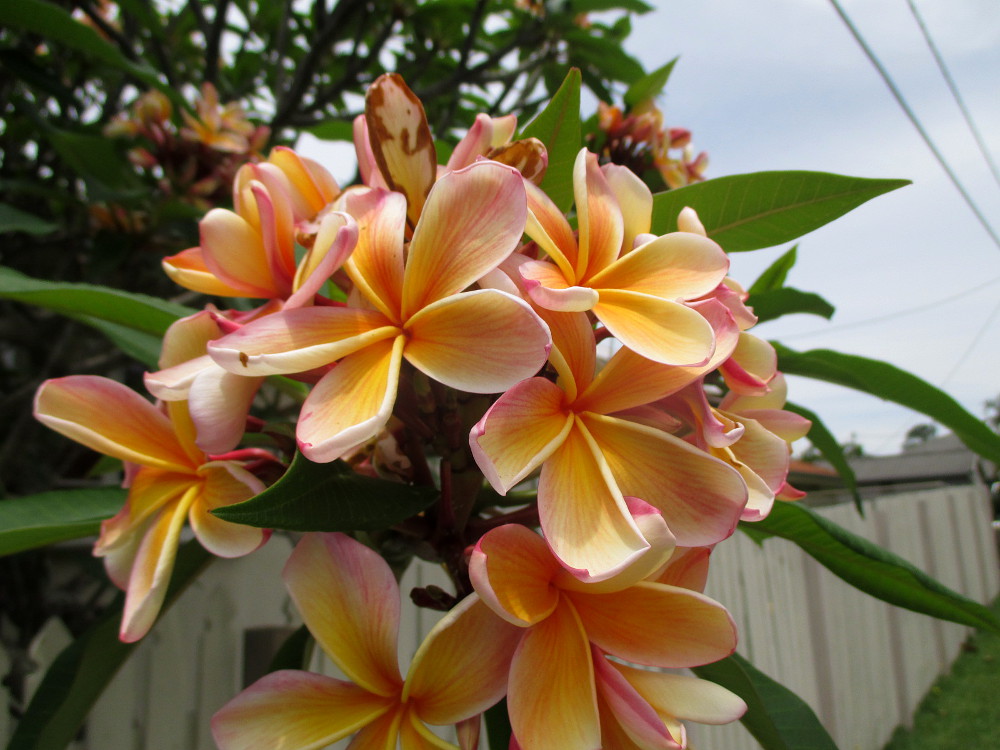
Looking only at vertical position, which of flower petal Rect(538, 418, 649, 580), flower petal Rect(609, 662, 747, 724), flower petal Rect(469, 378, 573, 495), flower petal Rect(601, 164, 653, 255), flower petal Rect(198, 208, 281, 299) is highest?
flower petal Rect(601, 164, 653, 255)

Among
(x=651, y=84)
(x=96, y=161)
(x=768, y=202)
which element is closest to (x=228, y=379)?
(x=768, y=202)

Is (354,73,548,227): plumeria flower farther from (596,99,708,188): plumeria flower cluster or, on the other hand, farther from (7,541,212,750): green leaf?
(596,99,708,188): plumeria flower cluster

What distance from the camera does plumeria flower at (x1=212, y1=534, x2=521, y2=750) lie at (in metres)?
0.42

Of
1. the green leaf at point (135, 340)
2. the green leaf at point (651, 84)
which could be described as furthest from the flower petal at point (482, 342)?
the green leaf at point (651, 84)

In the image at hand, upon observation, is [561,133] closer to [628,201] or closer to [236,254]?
[628,201]

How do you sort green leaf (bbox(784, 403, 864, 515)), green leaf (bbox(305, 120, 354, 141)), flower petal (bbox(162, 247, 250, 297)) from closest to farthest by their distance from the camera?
flower petal (bbox(162, 247, 250, 297))
green leaf (bbox(784, 403, 864, 515))
green leaf (bbox(305, 120, 354, 141))

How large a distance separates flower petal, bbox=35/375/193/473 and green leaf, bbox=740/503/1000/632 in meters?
0.48

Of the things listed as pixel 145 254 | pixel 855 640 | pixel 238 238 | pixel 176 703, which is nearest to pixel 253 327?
pixel 238 238

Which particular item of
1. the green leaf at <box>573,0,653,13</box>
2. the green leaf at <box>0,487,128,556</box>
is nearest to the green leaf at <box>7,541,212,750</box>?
the green leaf at <box>0,487,128,556</box>

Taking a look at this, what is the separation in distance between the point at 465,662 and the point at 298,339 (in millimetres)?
209

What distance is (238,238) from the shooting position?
54 centimetres

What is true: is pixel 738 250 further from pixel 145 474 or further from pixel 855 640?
pixel 855 640

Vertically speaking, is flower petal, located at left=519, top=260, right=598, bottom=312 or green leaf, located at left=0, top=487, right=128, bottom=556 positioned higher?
flower petal, located at left=519, top=260, right=598, bottom=312

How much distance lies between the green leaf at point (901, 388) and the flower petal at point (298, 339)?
0.62 metres
